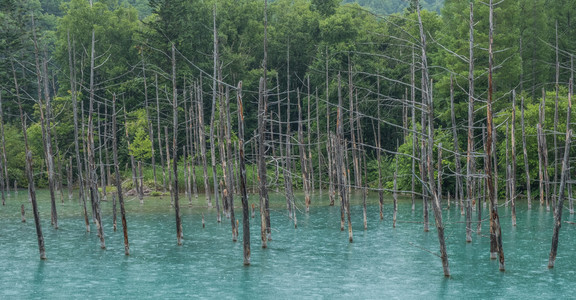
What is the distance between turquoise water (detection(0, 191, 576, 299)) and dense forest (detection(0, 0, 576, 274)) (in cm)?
773

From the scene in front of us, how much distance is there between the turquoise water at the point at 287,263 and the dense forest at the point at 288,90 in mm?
7727

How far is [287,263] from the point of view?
88.4 feet

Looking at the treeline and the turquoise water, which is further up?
the treeline

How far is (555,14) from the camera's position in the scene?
57.9 meters

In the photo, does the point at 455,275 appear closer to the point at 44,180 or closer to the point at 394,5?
the point at 44,180

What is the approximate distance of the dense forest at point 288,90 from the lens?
156ft

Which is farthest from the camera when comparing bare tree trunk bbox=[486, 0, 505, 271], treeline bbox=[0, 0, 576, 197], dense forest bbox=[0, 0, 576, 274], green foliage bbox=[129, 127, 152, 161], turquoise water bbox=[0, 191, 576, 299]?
green foliage bbox=[129, 127, 152, 161]

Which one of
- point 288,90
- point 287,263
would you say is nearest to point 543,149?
point 287,263

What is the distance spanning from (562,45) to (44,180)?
50.8 m

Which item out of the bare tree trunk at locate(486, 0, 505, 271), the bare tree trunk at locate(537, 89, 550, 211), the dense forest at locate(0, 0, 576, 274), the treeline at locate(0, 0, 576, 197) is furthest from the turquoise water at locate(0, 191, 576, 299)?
the treeline at locate(0, 0, 576, 197)

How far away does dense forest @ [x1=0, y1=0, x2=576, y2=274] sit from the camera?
47.6m

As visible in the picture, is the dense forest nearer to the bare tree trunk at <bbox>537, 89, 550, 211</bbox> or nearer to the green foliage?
the green foliage

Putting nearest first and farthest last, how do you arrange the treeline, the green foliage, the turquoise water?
the turquoise water → the treeline → the green foliage

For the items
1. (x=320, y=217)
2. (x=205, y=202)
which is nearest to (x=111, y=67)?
(x=205, y=202)
